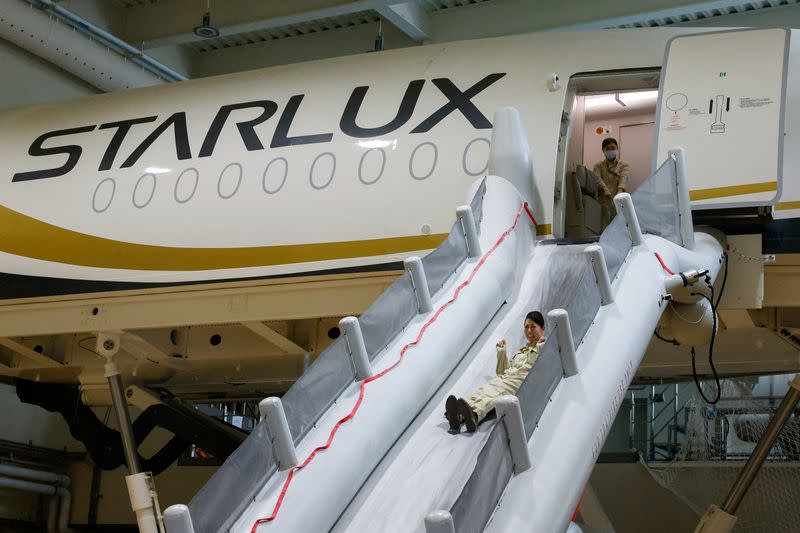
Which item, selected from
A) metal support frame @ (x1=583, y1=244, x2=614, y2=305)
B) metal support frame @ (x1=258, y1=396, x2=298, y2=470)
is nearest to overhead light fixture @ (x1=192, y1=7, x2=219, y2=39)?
metal support frame @ (x1=583, y1=244, x2=614, y2=305)

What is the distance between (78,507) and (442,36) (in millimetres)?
9533

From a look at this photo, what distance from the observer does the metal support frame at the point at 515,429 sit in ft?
16.8

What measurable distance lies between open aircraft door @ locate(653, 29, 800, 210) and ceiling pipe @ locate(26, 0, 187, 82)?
10031 mm

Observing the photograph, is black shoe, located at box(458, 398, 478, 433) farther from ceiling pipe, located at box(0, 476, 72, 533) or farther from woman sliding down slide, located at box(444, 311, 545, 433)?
ceiling pipe, located at box(0, 476, 72, 533)

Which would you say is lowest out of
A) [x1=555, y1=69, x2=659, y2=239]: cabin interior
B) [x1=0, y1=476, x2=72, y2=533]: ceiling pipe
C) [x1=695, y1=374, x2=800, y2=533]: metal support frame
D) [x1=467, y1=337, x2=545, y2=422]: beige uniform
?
[x1=0, y1=476, x2=72, y2=533]: ceiling pipe

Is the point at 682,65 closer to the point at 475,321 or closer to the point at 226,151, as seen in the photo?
the point at 475,321

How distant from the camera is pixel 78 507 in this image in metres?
17.6

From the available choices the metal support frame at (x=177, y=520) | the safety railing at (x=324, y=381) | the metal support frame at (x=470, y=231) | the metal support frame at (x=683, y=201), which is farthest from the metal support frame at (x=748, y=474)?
the metal support frame at (x=177, y=520)

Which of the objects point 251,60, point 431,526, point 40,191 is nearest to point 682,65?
point 431,526

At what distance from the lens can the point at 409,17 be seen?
1612 cm

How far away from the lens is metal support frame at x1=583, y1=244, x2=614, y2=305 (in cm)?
669

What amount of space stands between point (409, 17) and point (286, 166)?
6.24 metres

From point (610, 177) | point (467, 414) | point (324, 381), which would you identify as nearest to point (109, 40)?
point (610, 177)

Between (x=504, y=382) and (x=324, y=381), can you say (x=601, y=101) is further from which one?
(x=324, y=381)
